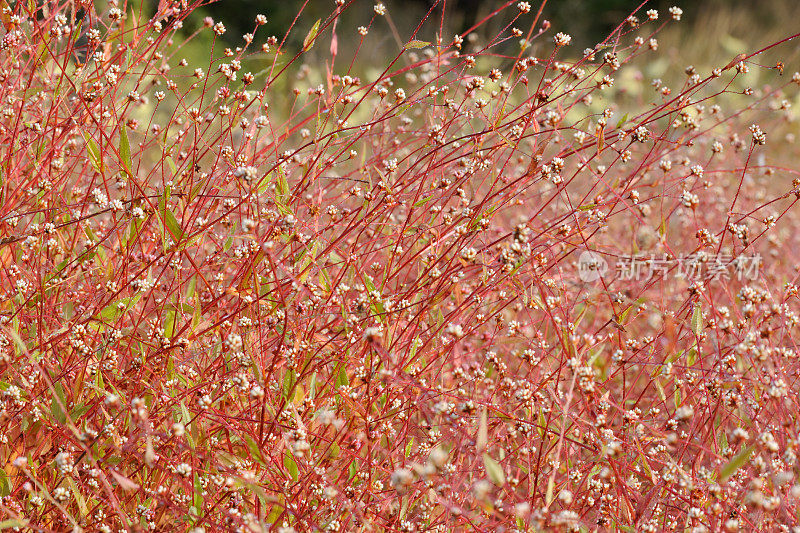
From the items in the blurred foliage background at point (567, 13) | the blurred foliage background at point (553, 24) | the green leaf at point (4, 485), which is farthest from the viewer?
the blurred foliage background at point (567, 13)

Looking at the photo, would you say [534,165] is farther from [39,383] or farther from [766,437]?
[39,383]

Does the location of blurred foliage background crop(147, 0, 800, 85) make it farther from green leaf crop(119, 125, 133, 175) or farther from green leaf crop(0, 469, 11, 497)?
green leaf crop(0, 469, 11, 497)

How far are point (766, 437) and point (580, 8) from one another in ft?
30.8

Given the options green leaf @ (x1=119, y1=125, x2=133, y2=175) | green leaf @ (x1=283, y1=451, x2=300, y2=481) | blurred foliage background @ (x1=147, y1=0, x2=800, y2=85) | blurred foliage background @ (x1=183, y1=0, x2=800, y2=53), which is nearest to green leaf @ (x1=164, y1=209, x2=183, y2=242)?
green leaf @ (x1=119, y1=125, x2=133, y2=175)

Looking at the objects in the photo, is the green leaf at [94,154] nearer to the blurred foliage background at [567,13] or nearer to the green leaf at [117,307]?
the green leaf at [117,307]

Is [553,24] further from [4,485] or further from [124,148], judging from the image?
[4,485]

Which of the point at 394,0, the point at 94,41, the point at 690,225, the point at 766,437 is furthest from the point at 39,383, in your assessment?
the point at 394,0

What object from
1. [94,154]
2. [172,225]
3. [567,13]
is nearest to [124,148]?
[94,154]

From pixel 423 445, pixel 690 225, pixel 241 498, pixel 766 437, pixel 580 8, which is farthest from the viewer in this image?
pixel 580 8

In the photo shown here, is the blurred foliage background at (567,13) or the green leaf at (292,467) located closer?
the green leaf at (292,467)

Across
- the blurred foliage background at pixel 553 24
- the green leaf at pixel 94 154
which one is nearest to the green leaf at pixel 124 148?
the green leaf at pixel 94 154

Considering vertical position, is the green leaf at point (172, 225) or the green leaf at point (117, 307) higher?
the green leaf at point (172, 225)

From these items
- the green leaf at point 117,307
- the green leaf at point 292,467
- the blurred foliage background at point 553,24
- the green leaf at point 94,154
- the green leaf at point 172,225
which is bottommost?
Answer: the green leaf at point 292,467

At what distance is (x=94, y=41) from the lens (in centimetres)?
135
